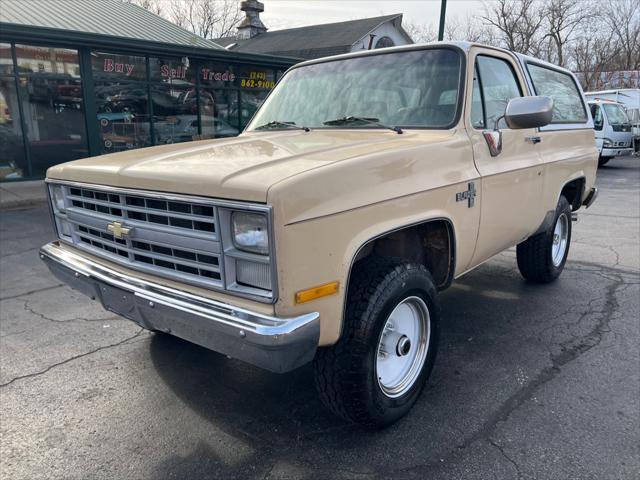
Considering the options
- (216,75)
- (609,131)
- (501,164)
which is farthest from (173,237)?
(609,131)

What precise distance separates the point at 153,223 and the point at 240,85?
1430 cm

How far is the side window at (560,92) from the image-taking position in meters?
4.55

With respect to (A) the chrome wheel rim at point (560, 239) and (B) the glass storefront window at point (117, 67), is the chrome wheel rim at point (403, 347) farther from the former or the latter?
(B) the glass storefront window at point (117, 67)

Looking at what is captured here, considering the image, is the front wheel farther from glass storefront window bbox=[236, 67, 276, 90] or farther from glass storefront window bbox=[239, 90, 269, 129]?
glass storefront window bbox=[239, 90, 269, 129]

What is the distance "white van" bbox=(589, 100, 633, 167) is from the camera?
644 inches

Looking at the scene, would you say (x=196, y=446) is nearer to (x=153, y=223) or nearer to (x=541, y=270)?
(x=153, y=223)

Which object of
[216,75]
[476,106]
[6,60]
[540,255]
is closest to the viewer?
[476,106]

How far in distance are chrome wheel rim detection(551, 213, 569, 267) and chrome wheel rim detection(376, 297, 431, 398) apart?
2745 millimetres

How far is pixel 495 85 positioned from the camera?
379cm

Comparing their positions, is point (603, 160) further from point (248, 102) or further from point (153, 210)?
point (153, 210)

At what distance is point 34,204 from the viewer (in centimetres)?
1012

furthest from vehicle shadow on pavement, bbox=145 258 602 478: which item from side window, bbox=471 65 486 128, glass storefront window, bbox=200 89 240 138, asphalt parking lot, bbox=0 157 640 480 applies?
glass storefront window, bbox=200 89 240 138

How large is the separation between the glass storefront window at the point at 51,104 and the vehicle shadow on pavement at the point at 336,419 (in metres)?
10.5

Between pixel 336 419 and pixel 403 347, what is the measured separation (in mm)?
551
